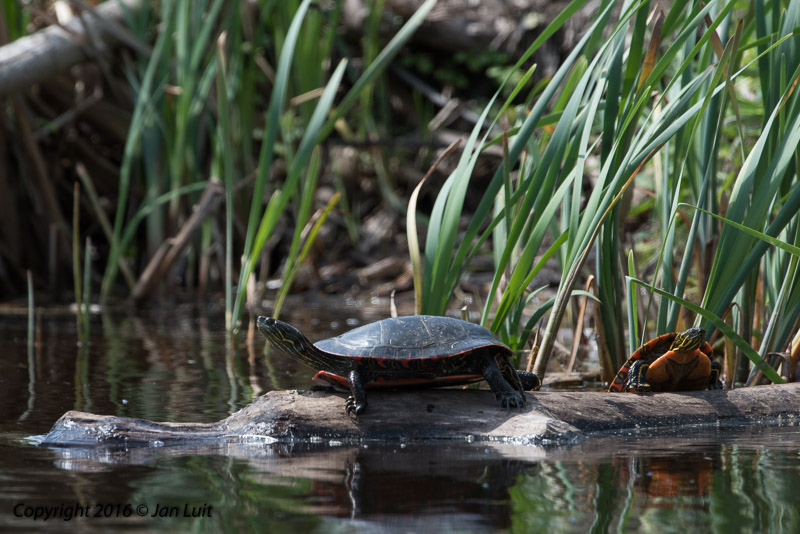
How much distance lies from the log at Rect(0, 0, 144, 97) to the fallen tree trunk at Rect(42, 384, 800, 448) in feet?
14.4

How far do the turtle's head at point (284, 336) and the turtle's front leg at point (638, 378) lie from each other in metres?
1.02

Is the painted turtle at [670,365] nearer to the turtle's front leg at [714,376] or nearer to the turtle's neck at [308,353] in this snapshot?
the turtle's front leg at [714,376]

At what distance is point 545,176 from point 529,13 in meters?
6.35

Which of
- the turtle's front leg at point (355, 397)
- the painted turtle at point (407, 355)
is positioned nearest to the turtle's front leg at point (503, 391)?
the painted turtle at point (407, 355)

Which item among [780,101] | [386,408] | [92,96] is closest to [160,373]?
[386,408]

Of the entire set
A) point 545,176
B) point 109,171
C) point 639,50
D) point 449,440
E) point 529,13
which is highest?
point 529,13

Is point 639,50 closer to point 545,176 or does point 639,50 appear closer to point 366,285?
point 545,176

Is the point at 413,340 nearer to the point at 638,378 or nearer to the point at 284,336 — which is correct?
the point at 284,336

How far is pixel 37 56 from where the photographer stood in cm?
619

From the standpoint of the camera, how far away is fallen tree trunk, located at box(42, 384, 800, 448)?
2402mm

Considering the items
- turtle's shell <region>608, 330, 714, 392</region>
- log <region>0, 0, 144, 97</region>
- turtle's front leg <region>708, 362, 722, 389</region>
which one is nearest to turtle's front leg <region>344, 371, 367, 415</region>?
turtle's shell <region>608, 330, 714, 392</region>

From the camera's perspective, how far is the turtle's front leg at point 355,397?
2.44 metres

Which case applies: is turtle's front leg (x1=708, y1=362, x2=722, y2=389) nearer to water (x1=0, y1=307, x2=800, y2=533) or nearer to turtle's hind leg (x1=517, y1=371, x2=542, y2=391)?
water (x1=0, y1=307, x2=800, y2=533)

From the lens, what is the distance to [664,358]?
8.66ft
